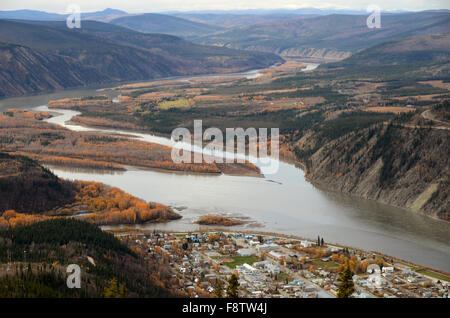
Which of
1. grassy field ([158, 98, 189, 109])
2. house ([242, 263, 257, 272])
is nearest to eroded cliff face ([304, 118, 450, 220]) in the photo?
house ([242, 263, 257, 272])

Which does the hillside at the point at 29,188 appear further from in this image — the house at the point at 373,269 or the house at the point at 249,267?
the house at the point at 373,269

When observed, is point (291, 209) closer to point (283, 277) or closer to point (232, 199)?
point (232, 199)

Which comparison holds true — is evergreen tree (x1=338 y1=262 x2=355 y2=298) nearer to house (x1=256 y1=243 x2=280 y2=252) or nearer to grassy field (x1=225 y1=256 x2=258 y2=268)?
grassy field (x1=225 y1=256 x2=258 y2=268)

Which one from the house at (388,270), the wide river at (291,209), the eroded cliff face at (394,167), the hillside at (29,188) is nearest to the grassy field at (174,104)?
the wide river at (291,209)
